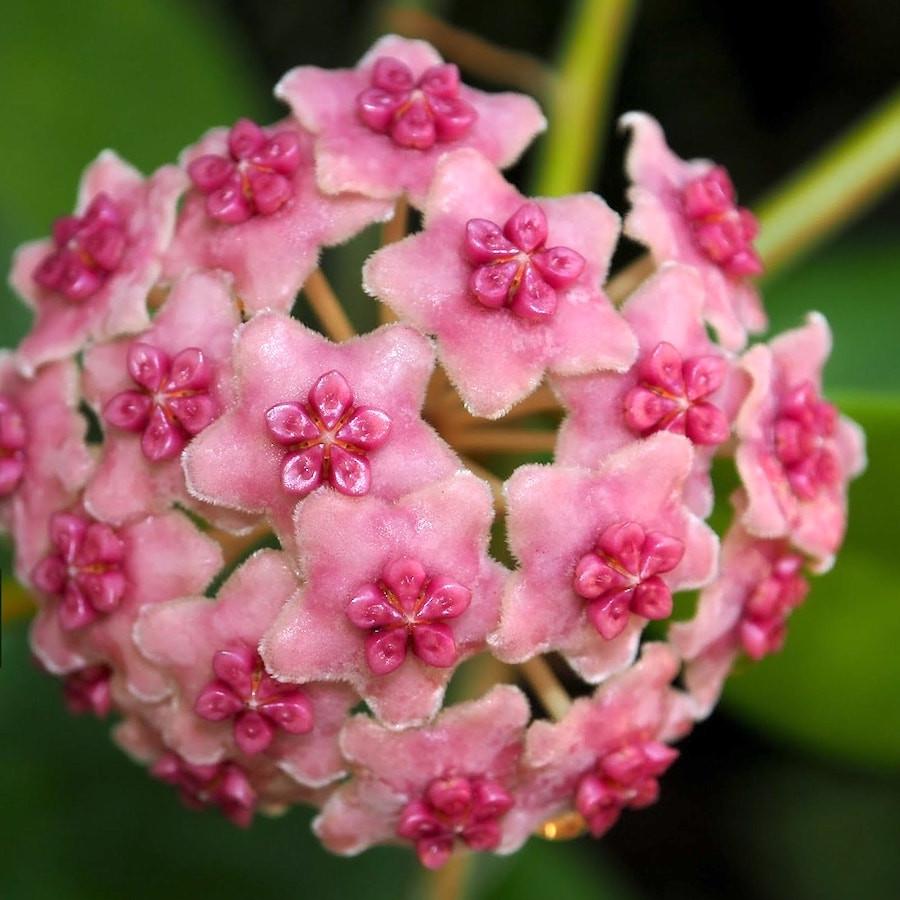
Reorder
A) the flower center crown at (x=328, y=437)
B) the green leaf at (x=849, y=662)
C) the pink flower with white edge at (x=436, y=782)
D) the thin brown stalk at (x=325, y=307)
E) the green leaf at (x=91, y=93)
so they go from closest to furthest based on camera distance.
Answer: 1. the flower center crown at (x=328, y=437)
2. the pink flower with white edge at (x=436, y=782)
3. the thin brown stalk at (x=325, y=307)
4. the green leaf at (x=849, y=662)
5. the green leaf at (x=91, y=93)

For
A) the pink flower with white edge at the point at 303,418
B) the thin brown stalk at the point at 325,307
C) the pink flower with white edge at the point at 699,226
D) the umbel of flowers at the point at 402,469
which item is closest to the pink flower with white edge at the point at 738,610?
the umbel of flowers at the point at 402,469

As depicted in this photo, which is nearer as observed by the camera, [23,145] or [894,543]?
[894,543]

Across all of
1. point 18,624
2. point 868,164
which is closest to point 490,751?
point 18,624

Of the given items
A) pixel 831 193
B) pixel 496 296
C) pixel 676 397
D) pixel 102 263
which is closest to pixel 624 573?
pixel 676 397

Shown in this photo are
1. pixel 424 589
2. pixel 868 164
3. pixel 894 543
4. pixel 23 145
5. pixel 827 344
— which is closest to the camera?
pixel 424 589

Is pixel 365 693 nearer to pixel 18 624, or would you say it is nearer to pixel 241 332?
pixel 241 332

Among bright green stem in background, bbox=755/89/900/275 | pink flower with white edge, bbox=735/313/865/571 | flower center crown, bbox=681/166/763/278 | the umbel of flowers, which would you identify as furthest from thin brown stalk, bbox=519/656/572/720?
bright green stem in background, bbox=755/89/900/275

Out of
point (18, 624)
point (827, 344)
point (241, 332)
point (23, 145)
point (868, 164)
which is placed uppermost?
point (868, 164)

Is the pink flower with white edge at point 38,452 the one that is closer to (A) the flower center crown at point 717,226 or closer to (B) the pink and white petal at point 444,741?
(B) the pink and white petal at point 444,741
